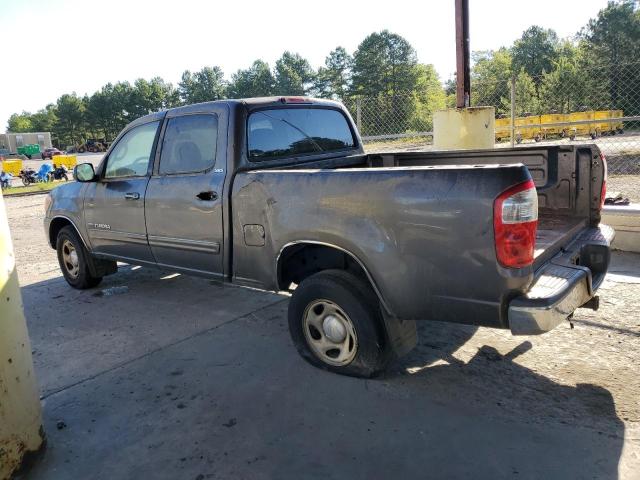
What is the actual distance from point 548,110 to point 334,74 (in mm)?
69207

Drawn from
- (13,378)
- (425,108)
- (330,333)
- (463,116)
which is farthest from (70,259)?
(425,108)

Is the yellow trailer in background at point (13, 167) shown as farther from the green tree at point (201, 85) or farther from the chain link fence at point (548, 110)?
the green tree at point (201, 85)

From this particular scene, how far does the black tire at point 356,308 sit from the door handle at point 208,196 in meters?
1.07

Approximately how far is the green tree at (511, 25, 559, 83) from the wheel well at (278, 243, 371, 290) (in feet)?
289

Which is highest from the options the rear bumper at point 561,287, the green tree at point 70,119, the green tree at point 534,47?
the green tree at point 534,47

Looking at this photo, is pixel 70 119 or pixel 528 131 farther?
pixel 70 119

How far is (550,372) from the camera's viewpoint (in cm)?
348

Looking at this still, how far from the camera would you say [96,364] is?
4023 millimetres

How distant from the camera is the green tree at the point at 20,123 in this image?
13451 centimetres

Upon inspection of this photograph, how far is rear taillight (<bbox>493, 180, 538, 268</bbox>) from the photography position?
262 cm

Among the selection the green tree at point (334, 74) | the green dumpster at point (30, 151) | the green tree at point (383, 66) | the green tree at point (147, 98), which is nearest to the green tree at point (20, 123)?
the green tree at point (147, 98)

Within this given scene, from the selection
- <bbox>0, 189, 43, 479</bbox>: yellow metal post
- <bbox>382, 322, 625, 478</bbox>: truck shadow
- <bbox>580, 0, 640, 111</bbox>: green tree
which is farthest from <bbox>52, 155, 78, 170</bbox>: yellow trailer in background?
<bbox>580, 0, 640, 111</bbox>: green tree

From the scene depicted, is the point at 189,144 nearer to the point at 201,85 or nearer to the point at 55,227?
the point at 55,227

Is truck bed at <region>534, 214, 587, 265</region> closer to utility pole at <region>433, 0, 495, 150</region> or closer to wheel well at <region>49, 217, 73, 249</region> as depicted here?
utility pole at <region>433, 0, 495, 150</region>
